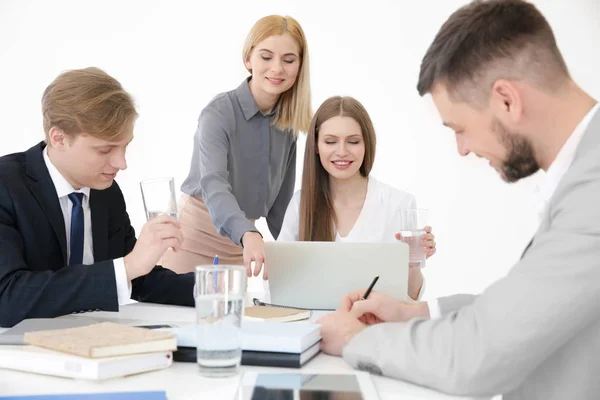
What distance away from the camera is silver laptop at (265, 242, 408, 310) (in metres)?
2.08

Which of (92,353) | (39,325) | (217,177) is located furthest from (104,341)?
(217,177)

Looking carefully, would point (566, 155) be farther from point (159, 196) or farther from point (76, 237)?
point (76, 237)

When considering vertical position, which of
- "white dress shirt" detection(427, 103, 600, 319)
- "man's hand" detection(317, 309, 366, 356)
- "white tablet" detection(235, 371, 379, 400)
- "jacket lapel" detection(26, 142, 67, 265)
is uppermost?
"white dress shirt" detection(427, 103, 600, 319)

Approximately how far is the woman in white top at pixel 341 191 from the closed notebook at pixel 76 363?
1.69 m

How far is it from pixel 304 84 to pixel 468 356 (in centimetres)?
219

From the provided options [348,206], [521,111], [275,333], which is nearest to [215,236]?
[348,206]

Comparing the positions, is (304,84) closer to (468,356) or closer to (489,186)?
(468,356)

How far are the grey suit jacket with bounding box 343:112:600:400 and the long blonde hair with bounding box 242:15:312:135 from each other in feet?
6.63

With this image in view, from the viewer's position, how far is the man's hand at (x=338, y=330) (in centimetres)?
153

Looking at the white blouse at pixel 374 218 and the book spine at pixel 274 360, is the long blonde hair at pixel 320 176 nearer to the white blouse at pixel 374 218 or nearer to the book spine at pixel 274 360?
the white blouse at pixel 374 218

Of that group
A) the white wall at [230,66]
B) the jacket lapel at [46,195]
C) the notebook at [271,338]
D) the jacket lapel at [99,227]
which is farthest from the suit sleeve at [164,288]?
the white wall at [230,66]

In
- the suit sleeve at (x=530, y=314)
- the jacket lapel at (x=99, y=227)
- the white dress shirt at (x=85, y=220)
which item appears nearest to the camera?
the suit sleeve at (x=530, y=314)

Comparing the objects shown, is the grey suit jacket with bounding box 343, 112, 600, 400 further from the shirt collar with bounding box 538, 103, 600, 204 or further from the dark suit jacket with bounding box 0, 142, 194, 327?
the dark suit jacket with bounding box 0, 142, 194, 327

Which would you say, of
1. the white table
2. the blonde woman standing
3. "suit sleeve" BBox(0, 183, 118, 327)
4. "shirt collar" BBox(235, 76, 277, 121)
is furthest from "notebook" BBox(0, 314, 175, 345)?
"shirt collar" BBox(235, 76, 277, 121)
